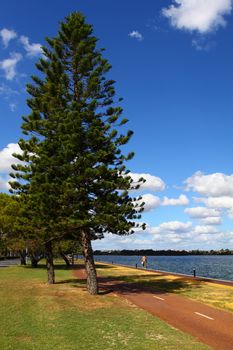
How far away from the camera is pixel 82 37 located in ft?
85.4

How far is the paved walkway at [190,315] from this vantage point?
12594 millimetres

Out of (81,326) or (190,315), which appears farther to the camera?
(190,315)

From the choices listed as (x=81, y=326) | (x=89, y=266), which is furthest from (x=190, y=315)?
(x=89, y=266)

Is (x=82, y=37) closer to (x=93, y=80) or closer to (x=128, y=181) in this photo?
(x=93, y=80)

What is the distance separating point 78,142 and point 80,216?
4.19 m

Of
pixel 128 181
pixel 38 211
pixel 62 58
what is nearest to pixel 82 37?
pixel 62 58

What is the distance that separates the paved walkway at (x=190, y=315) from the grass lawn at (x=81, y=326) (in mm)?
577

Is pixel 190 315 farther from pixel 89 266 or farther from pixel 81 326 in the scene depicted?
pixel 89 266

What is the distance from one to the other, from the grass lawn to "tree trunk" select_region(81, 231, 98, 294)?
1.65 metres

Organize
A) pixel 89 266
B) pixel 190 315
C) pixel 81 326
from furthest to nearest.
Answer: pixel 89 266
pixel 190 315
pixel 81 326

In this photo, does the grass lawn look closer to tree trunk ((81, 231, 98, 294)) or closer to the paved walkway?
the paved walkway

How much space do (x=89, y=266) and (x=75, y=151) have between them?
21.4 feet

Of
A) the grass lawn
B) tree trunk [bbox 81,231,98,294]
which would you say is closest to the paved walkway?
the grass lawn

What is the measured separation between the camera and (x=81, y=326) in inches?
536
